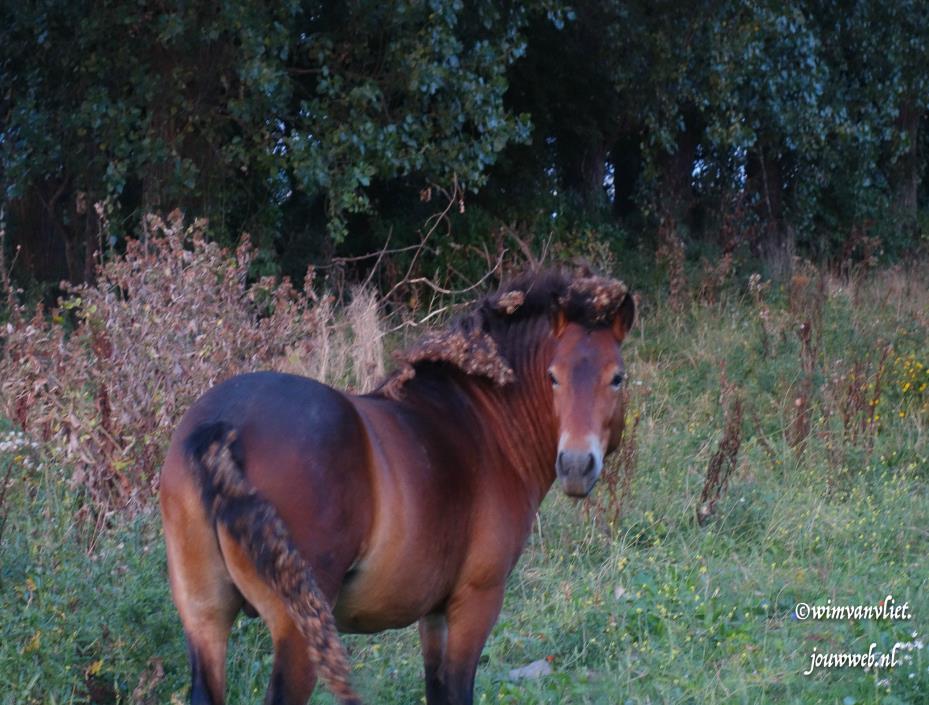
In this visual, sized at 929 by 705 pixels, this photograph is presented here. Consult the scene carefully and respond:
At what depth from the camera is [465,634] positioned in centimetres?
354

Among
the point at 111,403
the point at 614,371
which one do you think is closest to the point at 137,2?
the point at 111,403

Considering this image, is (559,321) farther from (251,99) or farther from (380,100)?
(380,100)

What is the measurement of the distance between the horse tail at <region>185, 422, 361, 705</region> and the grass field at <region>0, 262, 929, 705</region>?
1357 millimetres

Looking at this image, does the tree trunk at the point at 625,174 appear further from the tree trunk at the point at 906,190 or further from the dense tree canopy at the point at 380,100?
the tree trunk at the point at 906,190

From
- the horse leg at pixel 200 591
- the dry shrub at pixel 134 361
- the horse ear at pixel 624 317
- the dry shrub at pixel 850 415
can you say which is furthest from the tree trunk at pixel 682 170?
the horse leg at pixel 200 591

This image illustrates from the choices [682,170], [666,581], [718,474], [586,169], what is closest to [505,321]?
[666,581]

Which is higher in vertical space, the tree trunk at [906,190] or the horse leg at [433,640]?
the tree trunk at [906,190]

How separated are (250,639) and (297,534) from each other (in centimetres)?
179

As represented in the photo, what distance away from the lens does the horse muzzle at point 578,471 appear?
11.6 ft

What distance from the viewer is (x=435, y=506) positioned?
332cm

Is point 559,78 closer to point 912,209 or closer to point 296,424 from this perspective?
point 912,209

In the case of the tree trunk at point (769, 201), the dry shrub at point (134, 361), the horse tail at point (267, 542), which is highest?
the tree trunk at point (769, 201)

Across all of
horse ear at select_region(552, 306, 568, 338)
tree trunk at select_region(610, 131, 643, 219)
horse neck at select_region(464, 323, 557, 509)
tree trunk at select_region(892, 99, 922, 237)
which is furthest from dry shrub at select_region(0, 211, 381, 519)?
tree trunk at select_region(892, 99, 922, 237)

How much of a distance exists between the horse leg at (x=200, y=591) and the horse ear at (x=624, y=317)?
1.75 metres
